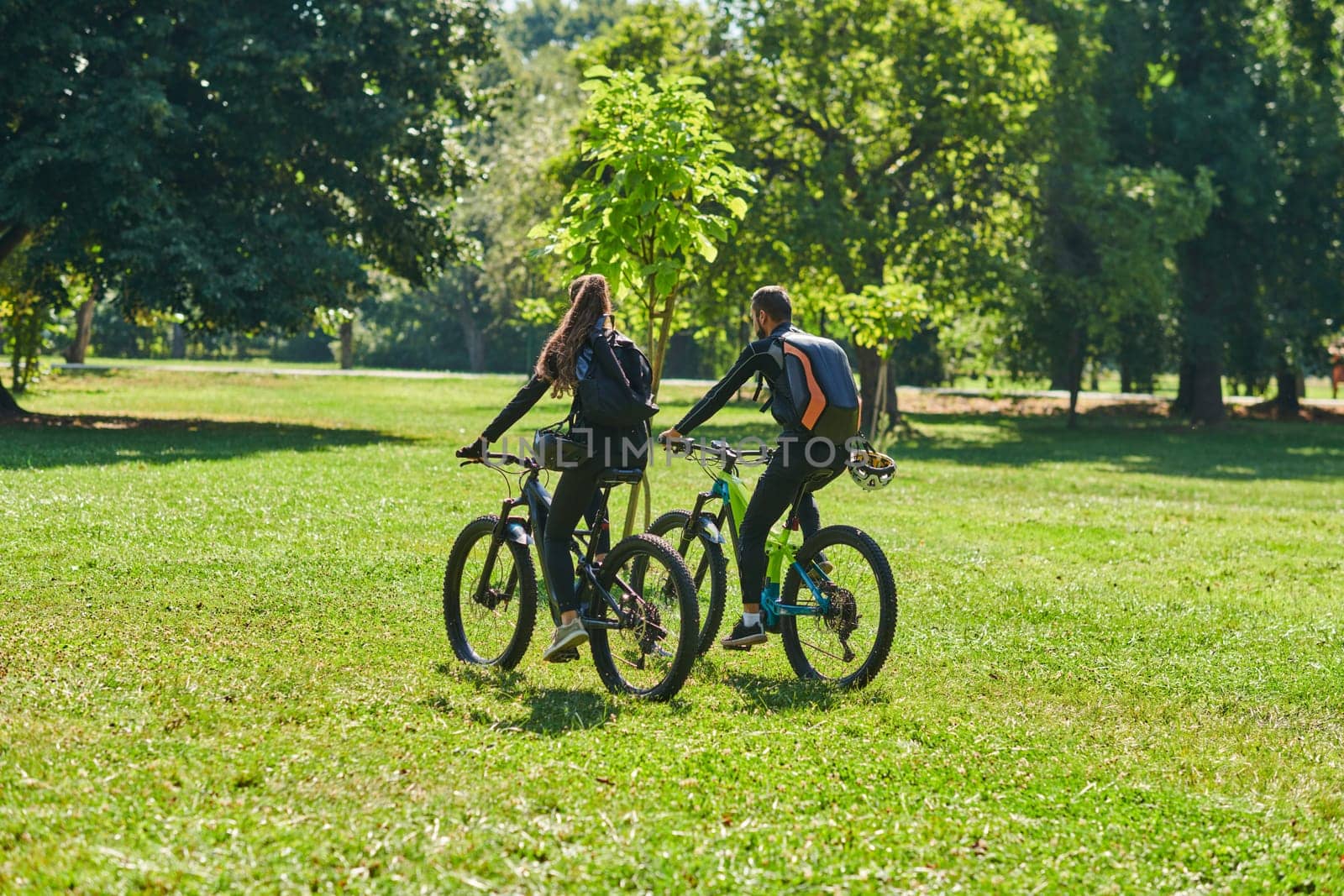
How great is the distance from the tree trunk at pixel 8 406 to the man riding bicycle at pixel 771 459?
2120 centimetres

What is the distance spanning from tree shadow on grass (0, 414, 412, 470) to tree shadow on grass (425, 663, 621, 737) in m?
10.6

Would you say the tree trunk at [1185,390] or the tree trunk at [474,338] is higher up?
the tree trunk at [474,338]

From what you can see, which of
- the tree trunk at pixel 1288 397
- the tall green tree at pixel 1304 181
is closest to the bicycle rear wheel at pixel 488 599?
the tall green tree at pixel 1304 181

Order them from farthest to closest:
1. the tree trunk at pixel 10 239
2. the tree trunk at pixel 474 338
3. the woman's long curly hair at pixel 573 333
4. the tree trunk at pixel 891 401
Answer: the tree trunk at pixel 474 338
the tree trunk at pixel 891 401
the tree trunk at pixel 10 239
the woman's long curly hair at pixel 573 333

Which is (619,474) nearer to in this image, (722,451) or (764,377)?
(722,451)

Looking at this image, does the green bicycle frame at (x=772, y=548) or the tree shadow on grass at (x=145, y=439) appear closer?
the green bicycle frame at (x=772, y=548)

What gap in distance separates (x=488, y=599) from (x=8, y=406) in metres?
21.1

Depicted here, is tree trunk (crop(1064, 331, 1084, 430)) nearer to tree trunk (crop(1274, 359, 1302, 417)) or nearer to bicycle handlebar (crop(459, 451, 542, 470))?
tree trunk (crop(1274, 359, 1302, 417))

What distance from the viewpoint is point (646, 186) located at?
9.89 m

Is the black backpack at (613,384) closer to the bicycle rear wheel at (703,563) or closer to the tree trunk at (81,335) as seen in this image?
the bicycle rear wheel at (703,563)

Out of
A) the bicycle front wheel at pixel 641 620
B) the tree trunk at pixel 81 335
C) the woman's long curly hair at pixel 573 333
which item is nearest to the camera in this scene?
the bicycle front wheel at pixel 641 620

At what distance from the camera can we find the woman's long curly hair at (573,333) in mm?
6785

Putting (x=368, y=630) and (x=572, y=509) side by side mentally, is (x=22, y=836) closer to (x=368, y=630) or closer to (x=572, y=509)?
(x=572, y=509)

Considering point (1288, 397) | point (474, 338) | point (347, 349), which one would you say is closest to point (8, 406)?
point (1288, 397)
